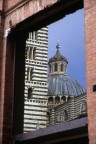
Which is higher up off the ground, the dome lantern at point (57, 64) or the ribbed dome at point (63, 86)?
the dome lantern at point (57, 64)

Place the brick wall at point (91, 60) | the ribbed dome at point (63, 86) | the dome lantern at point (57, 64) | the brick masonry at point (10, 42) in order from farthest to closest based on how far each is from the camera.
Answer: the dome lantern at point (57, 64)
the ribbed dome at point (63, 86)
the brick masonry at point (10, 42)
the brick wall at point (91, 60)

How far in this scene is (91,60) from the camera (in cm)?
610

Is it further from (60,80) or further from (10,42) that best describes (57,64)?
(10,42)

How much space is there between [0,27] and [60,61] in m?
70.8

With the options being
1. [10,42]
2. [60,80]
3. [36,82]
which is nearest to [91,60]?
[10,42]

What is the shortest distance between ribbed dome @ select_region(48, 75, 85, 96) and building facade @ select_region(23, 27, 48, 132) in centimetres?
3512

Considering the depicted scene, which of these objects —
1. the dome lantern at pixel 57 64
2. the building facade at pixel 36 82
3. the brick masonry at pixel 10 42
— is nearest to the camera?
the brick masonry at pixel 10 42

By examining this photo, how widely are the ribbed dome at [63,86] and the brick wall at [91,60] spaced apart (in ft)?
227

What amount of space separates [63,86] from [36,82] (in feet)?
133

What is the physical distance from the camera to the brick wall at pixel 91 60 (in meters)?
5.78

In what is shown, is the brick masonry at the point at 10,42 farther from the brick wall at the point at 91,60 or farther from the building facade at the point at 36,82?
the building facade at the point at 36,82

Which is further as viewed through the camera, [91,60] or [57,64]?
[57,64]

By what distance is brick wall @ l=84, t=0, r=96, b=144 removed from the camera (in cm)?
578

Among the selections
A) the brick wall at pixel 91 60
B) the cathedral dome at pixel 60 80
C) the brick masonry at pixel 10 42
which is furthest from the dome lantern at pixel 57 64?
the brick wall at pixel 91 60
